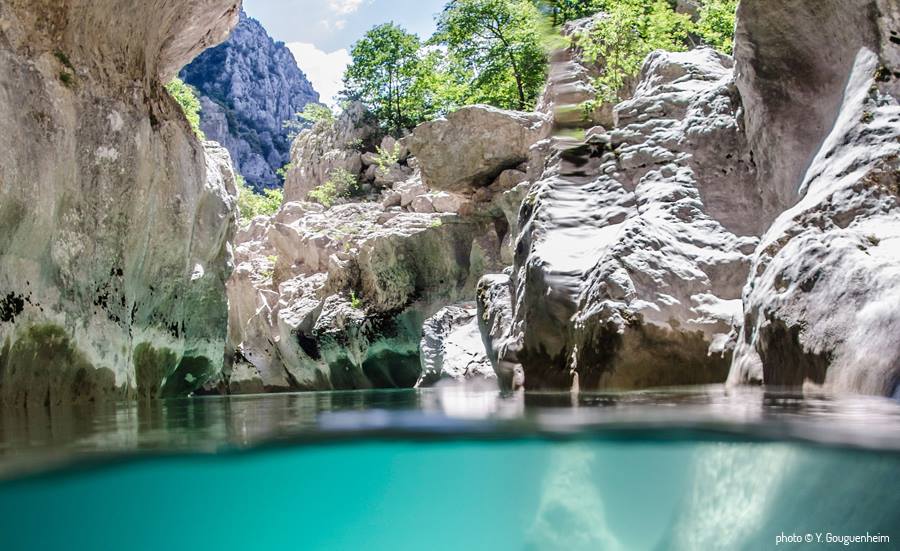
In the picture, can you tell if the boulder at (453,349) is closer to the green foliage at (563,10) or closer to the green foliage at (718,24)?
the green foliage at (718,24)

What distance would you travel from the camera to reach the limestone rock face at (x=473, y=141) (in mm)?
18938

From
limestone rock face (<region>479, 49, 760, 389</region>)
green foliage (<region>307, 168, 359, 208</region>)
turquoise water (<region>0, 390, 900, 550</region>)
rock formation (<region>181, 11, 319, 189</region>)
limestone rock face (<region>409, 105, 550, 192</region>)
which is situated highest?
rock formation (<region>181, 11, 319, 189</region>)

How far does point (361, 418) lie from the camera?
14.4 ft

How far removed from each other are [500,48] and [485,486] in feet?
76.1

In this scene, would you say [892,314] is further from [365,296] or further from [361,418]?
[365,296]

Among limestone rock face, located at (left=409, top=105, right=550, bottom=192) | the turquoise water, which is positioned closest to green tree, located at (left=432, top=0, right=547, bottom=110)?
limestone rock face, located at (left=409, top=105, right=550, bottom=192)

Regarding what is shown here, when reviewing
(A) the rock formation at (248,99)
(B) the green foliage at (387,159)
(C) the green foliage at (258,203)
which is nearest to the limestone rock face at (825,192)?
(B) the green foliage at (387,159)

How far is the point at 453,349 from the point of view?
1595 centimetres

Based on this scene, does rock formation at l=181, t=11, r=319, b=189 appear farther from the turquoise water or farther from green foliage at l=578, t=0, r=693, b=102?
the turquoise water

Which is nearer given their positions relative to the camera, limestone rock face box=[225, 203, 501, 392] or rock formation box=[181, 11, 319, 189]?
limestone rock face box=[225, 203, 501, 392]

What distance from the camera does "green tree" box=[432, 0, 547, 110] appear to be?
78.3 feet

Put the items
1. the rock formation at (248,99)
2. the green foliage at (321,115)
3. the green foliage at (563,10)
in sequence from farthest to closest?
the rock formation at (248,99), the green foliage at (321,115), the green foliage at (563,10)

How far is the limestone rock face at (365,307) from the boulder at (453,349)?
108 inches

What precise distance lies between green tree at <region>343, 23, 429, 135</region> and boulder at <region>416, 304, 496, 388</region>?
51.2ft
